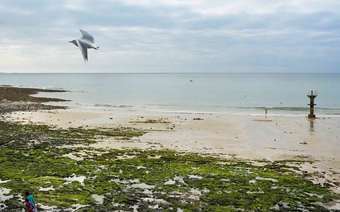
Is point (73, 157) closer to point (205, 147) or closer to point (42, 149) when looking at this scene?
point (42, 149)

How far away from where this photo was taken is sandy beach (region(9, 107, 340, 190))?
24531mm

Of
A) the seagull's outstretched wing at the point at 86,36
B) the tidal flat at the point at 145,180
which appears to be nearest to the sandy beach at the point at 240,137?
the tidal flat at the point at 145,180

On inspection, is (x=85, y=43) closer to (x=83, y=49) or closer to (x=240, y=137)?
(x=83, y=49)

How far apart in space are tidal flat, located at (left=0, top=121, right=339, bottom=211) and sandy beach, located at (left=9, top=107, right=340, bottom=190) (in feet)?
7.09

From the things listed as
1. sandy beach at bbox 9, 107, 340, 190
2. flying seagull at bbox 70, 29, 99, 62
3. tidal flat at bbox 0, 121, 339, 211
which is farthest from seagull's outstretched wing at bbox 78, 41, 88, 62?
sandy beach at bbox 9, 107, 340, 190

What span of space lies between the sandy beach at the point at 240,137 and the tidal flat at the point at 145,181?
7.09 ft

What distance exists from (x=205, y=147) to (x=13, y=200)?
566 inches

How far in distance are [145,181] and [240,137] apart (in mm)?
15232

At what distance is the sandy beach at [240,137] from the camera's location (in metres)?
24.5

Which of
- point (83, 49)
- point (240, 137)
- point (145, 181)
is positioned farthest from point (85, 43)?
point (240, 137)

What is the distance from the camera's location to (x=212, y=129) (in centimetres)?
3553

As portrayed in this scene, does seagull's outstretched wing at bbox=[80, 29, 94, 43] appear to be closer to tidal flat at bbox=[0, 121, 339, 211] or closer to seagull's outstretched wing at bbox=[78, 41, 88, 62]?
seagull's outstretched wing at bbox=[78, 41, 88, 62]

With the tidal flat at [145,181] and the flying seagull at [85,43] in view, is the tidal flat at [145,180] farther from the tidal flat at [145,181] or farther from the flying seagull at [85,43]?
the flying seagull at [85,43]

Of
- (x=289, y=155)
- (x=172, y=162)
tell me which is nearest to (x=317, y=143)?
(x=289, y=155)
